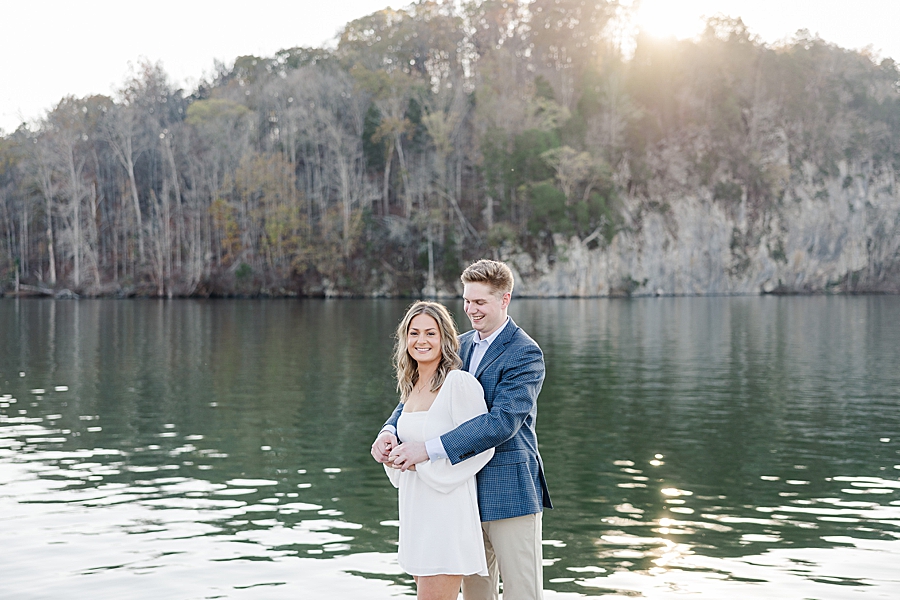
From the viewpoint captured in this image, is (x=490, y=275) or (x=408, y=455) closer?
(x=408, y=455)

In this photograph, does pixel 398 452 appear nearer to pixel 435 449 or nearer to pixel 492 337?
pixel 435 449

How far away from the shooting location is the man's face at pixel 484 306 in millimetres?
A: 4516

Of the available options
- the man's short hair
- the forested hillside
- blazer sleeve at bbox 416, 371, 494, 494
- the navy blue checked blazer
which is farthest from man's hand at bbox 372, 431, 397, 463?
the forested hillside

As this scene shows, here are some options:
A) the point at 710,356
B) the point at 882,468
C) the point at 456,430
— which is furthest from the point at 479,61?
the point at 456,430

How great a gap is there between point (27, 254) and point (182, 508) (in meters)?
79.7

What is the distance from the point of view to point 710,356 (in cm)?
2723

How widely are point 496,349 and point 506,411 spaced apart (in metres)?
0.37

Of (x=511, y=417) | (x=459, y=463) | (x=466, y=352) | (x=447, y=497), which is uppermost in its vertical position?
(x=466, y=352)

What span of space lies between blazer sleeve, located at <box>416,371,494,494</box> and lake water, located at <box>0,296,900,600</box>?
3.32 m

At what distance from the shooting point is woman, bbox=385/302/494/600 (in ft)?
14.1

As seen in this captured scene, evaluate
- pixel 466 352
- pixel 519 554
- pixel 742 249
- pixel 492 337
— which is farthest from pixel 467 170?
pixel 519 554

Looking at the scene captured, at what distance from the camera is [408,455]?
13.9 ft

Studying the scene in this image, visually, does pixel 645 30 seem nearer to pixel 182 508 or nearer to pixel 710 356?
pixel 710 356

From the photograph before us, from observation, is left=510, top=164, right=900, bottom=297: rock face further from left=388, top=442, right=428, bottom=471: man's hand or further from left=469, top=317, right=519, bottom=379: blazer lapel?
left=388, top=442, right=428, bottom=471: man's hand
